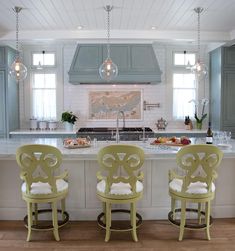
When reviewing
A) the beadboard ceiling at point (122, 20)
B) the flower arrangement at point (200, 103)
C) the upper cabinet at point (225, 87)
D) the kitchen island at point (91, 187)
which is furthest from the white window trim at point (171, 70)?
the kitchen island at point (91, 187)

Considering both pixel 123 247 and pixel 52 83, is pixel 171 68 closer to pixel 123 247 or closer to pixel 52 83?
pixel 52 83

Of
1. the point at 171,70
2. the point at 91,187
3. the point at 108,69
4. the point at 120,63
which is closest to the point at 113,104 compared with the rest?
the point at 120,63

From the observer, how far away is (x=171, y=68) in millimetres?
6402

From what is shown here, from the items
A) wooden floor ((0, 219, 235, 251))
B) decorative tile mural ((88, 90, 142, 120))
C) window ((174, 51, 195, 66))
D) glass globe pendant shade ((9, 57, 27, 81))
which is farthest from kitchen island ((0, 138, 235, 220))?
window ((174, 51, 195, 66))

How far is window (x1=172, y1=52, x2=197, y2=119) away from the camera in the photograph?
21.2 feet

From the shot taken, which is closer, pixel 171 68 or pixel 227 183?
pixel 227 183

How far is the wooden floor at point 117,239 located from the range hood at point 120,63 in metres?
3.05

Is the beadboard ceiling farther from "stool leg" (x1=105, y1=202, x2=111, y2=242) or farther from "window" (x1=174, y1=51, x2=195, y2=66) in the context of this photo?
"stool leg" (x1=105, y1=202, x2=111, y2=242)

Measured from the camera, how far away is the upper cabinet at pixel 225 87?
18.7ft

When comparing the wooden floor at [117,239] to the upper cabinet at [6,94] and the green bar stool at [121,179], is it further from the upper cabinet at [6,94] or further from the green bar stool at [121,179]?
the upper cabinet at [6,94]

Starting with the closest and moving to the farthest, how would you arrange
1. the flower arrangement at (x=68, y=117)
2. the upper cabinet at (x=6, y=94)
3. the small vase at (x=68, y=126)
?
the upper cabinet at (x=6, y=94), the flower arrangement at (x=68, y=117), the small vase at (x=68, y=126)

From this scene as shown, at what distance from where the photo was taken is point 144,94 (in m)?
6.43

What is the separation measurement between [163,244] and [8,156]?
6.14 ft

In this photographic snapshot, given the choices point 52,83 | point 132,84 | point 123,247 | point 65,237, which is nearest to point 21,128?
point 52,83
